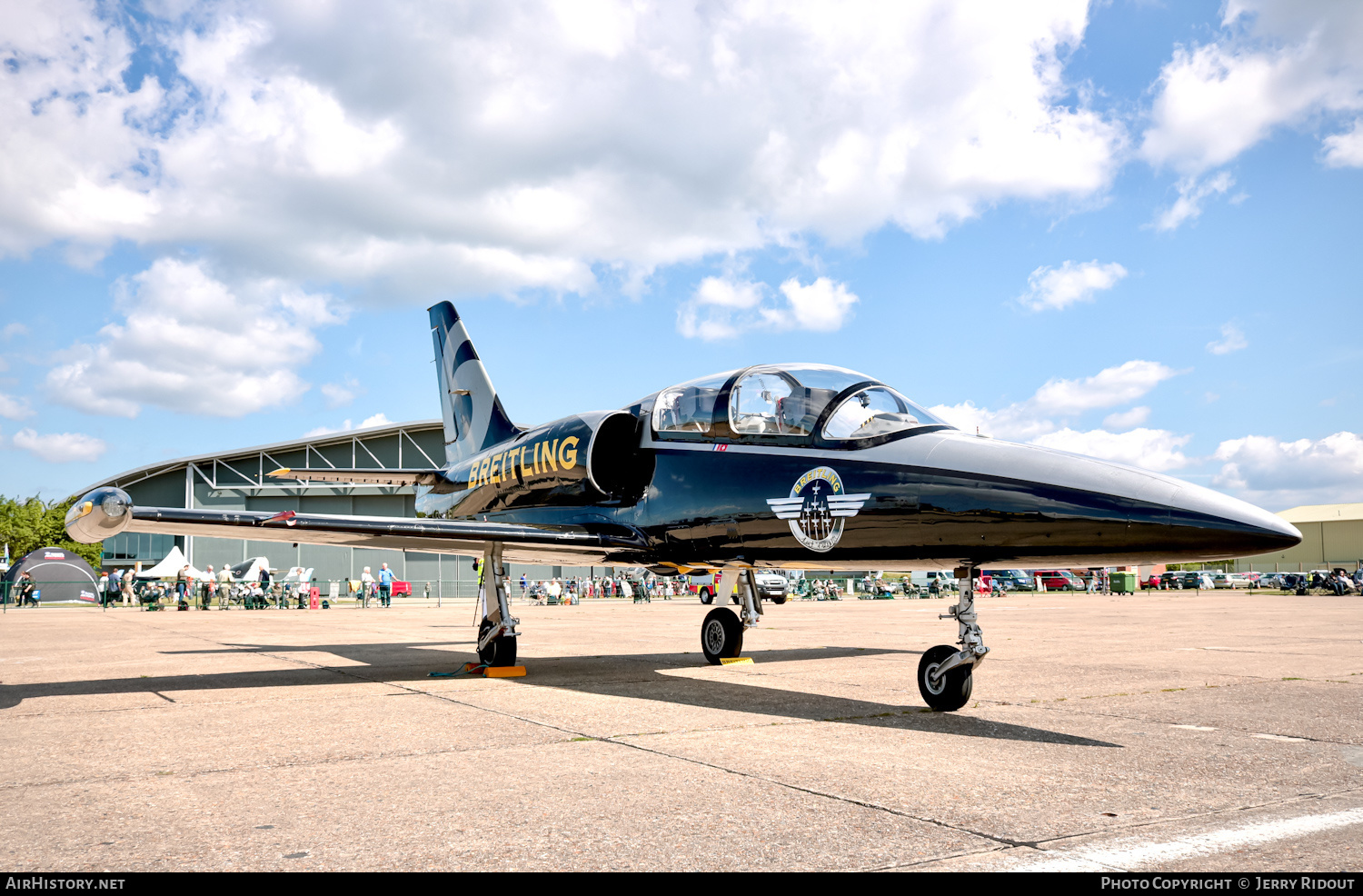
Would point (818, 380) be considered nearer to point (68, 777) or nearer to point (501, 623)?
point (501, 623)

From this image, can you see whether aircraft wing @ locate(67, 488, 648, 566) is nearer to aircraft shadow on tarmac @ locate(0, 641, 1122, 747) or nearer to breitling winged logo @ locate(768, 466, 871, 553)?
aircraft shadow on tarmac @ locate(0, 641, 1122, 747)

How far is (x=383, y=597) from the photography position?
36344mm

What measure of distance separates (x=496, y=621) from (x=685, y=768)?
5554mm

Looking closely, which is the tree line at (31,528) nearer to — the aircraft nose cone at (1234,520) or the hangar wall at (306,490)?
the hangar wall at (306,490)

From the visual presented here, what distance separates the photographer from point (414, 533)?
357 inches

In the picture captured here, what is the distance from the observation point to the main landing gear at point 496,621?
31.4ft

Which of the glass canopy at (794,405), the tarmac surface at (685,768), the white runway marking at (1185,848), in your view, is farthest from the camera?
the glass canopy at (794,405)

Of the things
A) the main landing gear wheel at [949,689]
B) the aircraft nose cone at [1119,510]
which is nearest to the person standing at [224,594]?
the main landing gear wheel at [949,689]

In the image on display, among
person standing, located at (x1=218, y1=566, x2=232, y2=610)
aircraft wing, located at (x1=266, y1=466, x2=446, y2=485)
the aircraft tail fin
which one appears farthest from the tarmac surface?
person standing, located at (x1=218, y1=566, x2=232, y2=610)

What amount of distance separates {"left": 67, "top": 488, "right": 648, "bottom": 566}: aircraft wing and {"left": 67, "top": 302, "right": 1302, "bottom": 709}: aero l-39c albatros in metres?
0.03

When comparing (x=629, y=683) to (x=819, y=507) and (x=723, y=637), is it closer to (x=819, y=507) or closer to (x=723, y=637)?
(x=723, y=637)

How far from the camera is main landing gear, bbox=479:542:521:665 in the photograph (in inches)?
377

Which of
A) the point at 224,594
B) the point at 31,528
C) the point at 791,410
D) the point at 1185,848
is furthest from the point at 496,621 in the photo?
the point at 31,528

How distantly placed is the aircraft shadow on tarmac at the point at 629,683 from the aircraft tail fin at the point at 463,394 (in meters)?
3.52
